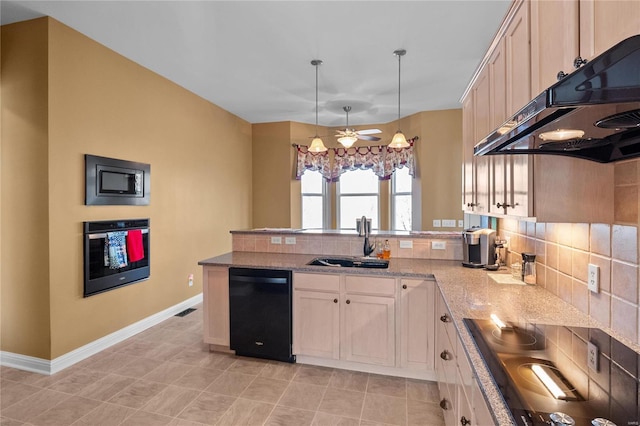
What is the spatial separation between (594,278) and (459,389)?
0.78 metres

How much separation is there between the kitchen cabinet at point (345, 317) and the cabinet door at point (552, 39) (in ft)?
5.30

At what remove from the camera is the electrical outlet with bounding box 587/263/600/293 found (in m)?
1.37

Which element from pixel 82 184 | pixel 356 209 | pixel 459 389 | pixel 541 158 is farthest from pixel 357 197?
pixel 459 389

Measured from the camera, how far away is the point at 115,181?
3141 mm

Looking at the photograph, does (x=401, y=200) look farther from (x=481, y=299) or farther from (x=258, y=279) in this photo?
(x=481, y=299)

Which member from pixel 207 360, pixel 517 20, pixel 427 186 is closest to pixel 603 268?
pixel 517 20

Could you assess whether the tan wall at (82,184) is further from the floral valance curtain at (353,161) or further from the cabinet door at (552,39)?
the cabinet door at (552,39)

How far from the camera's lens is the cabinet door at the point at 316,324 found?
257cm

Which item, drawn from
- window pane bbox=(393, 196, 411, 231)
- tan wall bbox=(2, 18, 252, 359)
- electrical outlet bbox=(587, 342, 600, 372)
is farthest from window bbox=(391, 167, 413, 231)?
electrical outlet bbox=(587, 342, 600, 372)

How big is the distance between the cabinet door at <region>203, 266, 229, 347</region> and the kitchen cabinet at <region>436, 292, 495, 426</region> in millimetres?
1876

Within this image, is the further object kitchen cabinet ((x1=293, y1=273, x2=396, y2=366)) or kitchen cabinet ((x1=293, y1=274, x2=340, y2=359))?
kitchen cabinet ((x1=293, y1=274, x2=340, y2=359))

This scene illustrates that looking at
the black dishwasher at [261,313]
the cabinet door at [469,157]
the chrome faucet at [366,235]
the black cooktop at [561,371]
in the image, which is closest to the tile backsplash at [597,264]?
the black cooktop at [561,371]

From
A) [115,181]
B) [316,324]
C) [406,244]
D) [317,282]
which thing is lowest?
[316,324]

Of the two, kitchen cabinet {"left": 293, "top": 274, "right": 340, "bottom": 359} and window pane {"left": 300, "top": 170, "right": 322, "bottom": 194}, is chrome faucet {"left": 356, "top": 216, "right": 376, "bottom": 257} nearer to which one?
kitchen cabinet {"left": 293, "top": 274, "right": 340, "bottom": 359}
